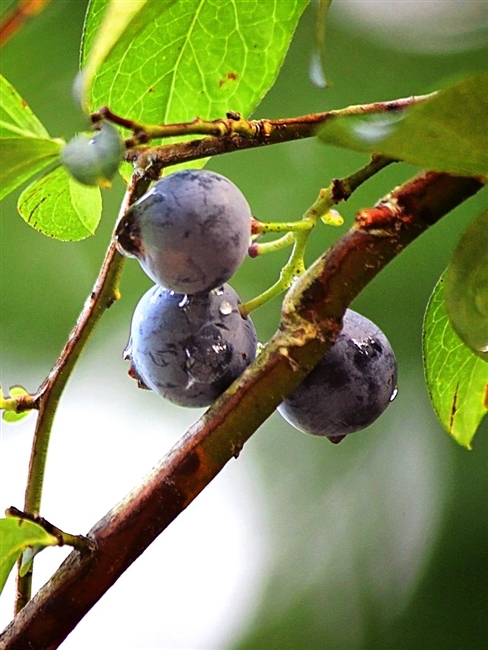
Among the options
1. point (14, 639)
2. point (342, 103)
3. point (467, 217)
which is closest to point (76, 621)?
point (14, 639)

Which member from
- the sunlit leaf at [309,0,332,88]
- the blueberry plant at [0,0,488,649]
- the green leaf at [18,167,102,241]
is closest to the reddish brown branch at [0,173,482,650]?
the blueberry plant at [0,0,488,649]

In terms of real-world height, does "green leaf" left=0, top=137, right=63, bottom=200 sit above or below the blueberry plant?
above

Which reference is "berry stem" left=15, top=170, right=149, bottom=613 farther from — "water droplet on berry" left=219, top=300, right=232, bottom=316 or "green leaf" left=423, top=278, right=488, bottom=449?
"green leaf" left=423, top=278, right=488, bottom=449

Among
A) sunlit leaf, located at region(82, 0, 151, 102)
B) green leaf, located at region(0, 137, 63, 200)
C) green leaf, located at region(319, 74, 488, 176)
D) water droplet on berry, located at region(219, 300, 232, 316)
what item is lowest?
water droplet on berry, located at region(219, 300, 232, 316)

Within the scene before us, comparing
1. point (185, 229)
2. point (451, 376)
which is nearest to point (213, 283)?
point (185, 229)

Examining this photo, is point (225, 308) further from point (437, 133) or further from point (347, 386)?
point (437, 133)

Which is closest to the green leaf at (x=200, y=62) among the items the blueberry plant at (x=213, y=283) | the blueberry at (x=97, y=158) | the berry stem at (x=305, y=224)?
the blueberry plant at (x=213, y=283)

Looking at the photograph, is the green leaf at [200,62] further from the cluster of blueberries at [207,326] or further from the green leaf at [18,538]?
the green leaf at [18,538]
